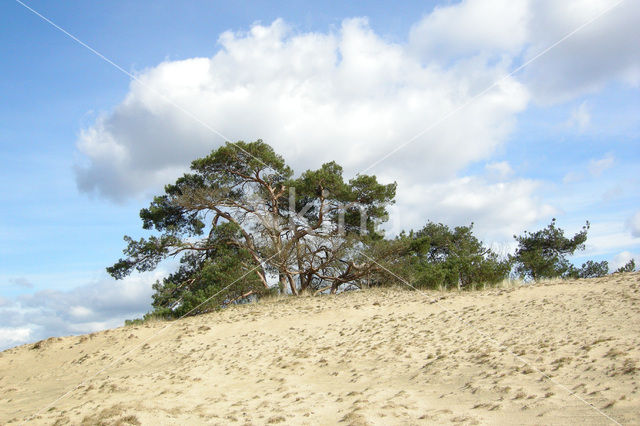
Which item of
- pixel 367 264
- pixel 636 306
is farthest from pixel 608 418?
pixel 367 264

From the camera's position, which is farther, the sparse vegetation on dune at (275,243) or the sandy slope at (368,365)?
the sparse vegetation on dune at (275,243)

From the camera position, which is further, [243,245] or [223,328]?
[243,245]

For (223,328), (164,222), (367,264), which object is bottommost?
(223,328)

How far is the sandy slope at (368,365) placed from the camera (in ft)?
20.8

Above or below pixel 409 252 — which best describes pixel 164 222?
above

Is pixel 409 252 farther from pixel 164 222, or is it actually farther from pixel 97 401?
pixel 97 401

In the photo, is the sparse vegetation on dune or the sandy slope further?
the sparse vegetation on dune

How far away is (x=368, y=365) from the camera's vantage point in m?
9.22

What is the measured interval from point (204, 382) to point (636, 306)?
28.5 ft

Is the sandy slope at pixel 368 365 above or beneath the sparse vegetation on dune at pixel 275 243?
beneath

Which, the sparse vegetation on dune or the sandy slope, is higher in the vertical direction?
the sparse vegetation on dune

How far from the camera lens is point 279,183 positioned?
70.0 ft

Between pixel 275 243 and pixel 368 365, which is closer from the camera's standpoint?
pixel 368 365

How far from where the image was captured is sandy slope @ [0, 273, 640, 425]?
635 cm
